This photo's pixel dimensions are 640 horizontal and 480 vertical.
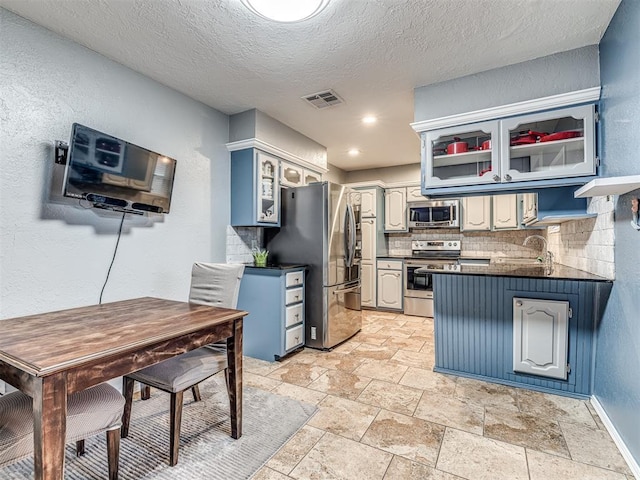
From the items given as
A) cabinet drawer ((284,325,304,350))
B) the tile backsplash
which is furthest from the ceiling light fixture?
cabinet drawer ((284,325,304,350))

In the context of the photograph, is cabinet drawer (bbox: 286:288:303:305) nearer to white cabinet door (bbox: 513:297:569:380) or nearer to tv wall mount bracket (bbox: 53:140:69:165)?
white cabinet door (bbox: 513:297:569:380)

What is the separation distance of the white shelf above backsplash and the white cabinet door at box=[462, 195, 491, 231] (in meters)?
3.23

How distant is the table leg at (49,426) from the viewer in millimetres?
1123

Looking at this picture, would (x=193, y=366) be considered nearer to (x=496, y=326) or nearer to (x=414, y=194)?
(x=496, y=326)

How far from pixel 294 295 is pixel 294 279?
0.17 meters

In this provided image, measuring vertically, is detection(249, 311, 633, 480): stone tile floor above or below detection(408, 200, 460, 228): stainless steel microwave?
below

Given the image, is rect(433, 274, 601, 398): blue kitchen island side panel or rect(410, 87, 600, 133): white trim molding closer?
rect(410, 87, 600, 133): white trim molding

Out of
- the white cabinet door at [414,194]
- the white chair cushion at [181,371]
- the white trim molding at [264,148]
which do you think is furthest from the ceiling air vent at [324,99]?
the white cabinet door at [414,194]

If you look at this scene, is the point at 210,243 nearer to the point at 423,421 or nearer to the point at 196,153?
the point at 196,153

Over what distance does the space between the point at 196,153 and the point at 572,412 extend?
12.2 ft

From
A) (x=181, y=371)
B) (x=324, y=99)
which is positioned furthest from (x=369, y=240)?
(x=181, y=371)

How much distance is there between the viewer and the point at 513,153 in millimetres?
2535

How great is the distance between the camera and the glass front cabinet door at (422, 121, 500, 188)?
260 cm

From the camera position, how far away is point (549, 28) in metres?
2.15
